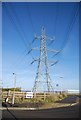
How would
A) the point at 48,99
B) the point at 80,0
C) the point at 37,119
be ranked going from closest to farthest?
the point at 80,0
the point at 37,119
the point at 48,99

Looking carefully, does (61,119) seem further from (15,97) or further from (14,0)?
(15,97)

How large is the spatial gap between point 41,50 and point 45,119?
14752mm

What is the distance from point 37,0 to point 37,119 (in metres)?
3.82

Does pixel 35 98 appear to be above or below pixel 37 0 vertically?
below

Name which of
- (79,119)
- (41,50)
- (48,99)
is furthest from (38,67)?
(79,119)

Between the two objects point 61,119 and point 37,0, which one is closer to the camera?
point 37,0

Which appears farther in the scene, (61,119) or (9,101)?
(9,101)

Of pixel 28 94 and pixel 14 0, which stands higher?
pixel 14 0

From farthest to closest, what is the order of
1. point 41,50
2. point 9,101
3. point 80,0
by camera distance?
point 41,50, point 9,101, point 80,0

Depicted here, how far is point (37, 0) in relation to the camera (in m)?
7.01

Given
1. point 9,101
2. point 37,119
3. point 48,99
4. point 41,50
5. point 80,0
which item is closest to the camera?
point 80,0

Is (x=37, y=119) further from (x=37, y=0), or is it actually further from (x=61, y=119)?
(x=37, y=0)

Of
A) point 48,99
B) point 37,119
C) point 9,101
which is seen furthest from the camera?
point 48,99

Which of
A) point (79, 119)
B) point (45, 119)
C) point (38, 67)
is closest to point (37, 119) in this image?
point (45, 119)
